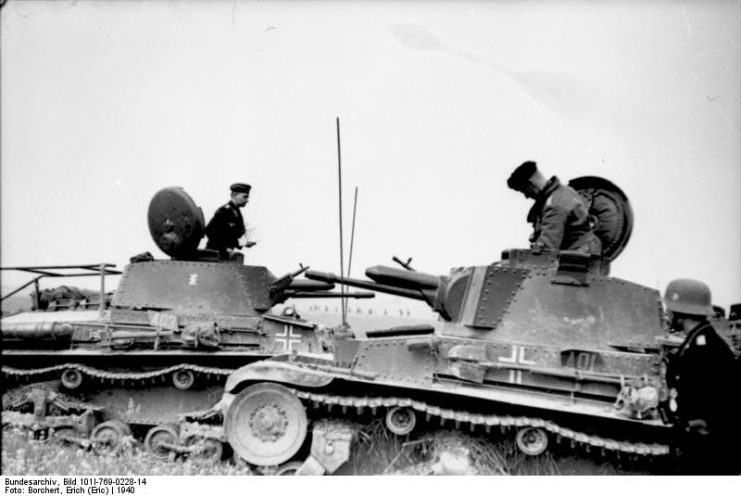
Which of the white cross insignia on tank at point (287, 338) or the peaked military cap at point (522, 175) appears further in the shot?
the white cross insignia on tank at point (287, 338)

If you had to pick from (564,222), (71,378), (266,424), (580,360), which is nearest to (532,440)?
(580,360)

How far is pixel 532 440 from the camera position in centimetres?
598

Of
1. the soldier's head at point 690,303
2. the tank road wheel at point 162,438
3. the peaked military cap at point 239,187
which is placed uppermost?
the peaked military cap at point 239,187

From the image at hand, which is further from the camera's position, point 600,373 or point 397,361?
point 397,361

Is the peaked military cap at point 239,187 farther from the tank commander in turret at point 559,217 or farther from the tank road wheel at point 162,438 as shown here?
the tank commander in turret at point 559,217

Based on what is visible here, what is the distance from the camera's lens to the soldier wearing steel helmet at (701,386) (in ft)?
15.0

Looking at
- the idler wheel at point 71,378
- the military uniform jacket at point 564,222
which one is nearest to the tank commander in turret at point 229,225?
the idler wheel at point 71,378

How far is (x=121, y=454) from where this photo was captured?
8086 mm

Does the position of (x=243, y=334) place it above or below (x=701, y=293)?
Result: below

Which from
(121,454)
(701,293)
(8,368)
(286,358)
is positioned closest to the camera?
(701,293)

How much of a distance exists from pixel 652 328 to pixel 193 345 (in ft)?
18.8

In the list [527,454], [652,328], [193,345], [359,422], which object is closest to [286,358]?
[359,422]

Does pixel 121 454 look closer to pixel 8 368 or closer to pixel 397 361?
pixel 8 368

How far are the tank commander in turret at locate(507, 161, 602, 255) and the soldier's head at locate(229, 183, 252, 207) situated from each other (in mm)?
4570
